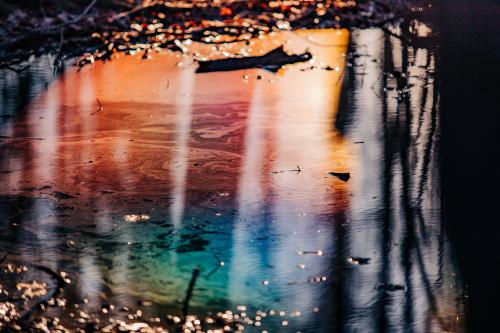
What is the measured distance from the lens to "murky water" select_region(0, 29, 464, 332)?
5.11 metres

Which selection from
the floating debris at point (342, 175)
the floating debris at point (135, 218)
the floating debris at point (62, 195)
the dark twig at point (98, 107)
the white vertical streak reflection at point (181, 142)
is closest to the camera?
the floating debris at point (135, 218)

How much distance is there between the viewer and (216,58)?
527 inches

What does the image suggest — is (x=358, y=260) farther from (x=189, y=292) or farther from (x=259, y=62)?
(x=259, y=62)

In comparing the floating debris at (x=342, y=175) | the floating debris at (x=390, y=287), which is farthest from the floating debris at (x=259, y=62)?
the floating debris at (x=390, y=287)

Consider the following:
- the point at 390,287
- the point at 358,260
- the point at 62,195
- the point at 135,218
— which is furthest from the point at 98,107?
the point at 390,287

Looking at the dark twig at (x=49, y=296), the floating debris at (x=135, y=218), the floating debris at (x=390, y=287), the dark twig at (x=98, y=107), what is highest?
the dark twig at (x=98, y=107)

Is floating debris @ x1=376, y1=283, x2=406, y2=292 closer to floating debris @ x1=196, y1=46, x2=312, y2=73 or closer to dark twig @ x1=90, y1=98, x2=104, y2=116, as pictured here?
dark twig @ x1=90, y1=98, x2=104, y2=116

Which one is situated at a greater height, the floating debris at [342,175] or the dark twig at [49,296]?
the floating debris at [342,175]

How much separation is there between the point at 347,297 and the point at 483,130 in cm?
411

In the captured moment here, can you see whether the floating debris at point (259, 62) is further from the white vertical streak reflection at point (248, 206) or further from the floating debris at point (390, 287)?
the floating debris at point (390, 287)

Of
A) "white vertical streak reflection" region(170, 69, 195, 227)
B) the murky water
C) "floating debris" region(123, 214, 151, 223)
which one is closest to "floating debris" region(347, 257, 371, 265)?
the murky water

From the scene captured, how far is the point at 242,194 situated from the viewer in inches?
272

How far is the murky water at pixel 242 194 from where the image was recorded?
5109 millimetres

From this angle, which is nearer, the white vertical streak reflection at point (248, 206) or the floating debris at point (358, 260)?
the white vertical streak reflection at point (248, 206)
